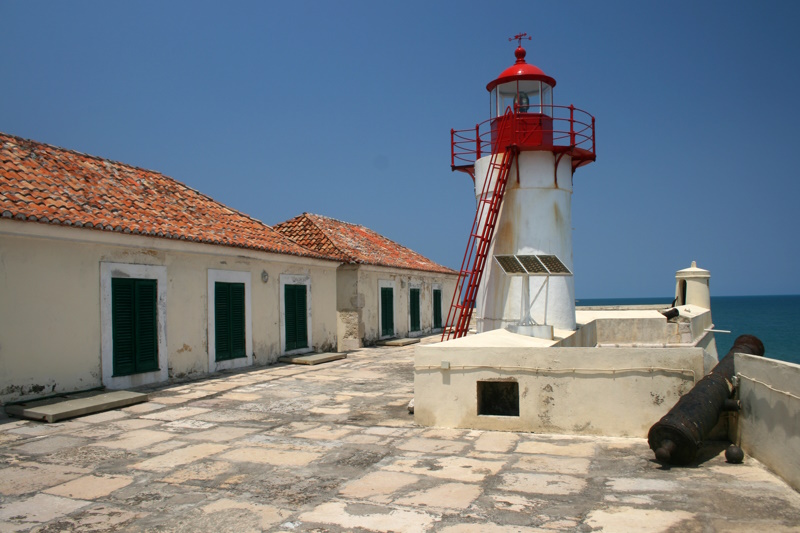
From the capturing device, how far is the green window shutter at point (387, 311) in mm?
21375

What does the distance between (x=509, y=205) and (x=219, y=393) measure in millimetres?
6365

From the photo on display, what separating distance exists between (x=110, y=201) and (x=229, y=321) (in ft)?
11.4

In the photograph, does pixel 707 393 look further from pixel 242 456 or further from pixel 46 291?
pixel 46 291

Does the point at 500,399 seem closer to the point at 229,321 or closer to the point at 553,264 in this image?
the point at 553,264

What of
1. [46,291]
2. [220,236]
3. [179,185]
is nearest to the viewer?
[46,291]

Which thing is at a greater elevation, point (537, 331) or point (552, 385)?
point (537, 331)

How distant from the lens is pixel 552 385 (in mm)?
7605

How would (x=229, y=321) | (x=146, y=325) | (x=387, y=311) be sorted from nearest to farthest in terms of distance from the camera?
(x=146, y=325)
(x=229, y=321)
(x=387, y=311)

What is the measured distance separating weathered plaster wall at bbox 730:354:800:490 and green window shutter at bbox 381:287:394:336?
1513 cm

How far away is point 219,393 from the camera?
1077 cm

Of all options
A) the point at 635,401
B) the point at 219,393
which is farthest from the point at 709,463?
the point at 219,393

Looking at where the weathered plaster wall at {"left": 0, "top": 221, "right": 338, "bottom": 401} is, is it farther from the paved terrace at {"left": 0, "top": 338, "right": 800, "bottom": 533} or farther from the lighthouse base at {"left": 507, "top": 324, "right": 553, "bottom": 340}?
the lighthouse base at {"left": 507, "top": 324, "right": 553, "bottom": 340}

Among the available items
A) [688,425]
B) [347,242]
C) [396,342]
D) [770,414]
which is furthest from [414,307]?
[770,414]

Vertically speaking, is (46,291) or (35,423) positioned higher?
(46,291)
